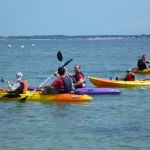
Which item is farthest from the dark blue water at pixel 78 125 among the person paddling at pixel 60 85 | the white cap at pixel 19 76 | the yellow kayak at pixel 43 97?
the white cap at pixel 19 76

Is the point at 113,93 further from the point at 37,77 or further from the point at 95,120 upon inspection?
the point at 37,77

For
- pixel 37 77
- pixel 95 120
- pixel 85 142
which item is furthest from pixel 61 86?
pixel 37 77

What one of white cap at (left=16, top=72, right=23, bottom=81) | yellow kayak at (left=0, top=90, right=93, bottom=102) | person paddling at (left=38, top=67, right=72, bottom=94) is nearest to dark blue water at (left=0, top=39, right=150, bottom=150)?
yellow kayak at (left=0, top=90, right=93, bottom=102)

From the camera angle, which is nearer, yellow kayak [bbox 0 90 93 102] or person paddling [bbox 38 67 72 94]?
person paddling [bbox 38 67 72 94]

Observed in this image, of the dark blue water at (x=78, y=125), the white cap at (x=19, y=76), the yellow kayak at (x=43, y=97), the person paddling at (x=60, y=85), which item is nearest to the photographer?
the dark blue water at (x=78, y=125)

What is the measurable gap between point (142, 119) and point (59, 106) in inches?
117

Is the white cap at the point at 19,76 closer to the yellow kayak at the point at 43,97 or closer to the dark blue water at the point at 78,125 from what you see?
the yellow kayak at the point at 43,97

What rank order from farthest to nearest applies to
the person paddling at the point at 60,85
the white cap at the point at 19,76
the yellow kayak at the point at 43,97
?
1. the yellow kayak at the point at 43,97
2. the white cap at the point at 19,76
3. the person paddling at the point at 60,85

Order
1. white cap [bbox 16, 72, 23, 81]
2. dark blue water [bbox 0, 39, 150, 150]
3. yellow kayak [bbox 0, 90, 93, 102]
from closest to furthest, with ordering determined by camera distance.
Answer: dark blue water [bbox 0, 39, 150, 150], white cap [bbox 16, 72, 23, 81], yellow kayak [bbox 0, 90, 93, 102]

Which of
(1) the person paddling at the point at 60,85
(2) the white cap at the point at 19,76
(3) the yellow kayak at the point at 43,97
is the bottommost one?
(3) the yellow kayak at the point at 43,97

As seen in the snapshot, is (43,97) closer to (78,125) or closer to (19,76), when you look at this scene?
(19,76)

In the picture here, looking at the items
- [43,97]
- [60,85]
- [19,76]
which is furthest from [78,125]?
[19,76]

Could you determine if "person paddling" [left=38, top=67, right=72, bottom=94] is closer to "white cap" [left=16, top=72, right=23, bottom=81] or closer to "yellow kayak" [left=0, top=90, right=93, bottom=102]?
"yellow kayak" [left=0, top=90, right=93, bottom=102]

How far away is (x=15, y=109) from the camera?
15.0m
